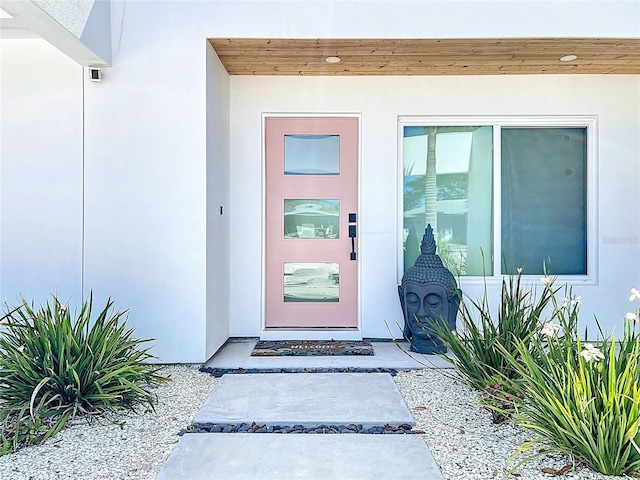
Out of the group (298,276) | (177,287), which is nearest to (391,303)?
(298,276)

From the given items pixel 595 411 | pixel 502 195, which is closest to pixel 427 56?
pixel 502 195

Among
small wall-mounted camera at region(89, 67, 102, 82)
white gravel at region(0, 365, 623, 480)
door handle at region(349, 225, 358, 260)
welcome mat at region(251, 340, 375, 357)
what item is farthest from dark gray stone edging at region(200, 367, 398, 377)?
small wall-mounted camera at region(89, 67, 102, 82)

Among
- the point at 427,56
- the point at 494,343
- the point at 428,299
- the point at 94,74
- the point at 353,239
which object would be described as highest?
the point at 427,56

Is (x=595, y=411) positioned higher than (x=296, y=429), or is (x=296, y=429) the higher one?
(x=595, y=411)

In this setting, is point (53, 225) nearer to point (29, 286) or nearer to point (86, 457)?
point (29, 286)

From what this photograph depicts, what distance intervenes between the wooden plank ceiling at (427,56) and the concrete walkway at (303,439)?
2882 mm

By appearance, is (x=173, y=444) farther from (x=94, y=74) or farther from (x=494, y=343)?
(x=94, y=74)

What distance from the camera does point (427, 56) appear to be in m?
4.54

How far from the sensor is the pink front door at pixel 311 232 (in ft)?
17.0

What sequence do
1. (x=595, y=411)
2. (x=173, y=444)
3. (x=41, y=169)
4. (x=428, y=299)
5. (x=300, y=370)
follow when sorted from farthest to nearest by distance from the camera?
(x=428, y=299), (x=41, y=169), (x=300, y=370), (x=173, y=444), (x=595, y=411)

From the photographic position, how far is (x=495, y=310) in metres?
5.23

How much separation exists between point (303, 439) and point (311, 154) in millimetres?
3164

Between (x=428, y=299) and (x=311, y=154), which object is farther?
(x=311, y=154)

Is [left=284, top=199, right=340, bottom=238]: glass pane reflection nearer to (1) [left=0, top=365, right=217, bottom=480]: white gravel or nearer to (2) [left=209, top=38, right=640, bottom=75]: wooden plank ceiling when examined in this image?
(2) [left=209, top=38, right=640, bottom=75]: wooden plank ceiling
